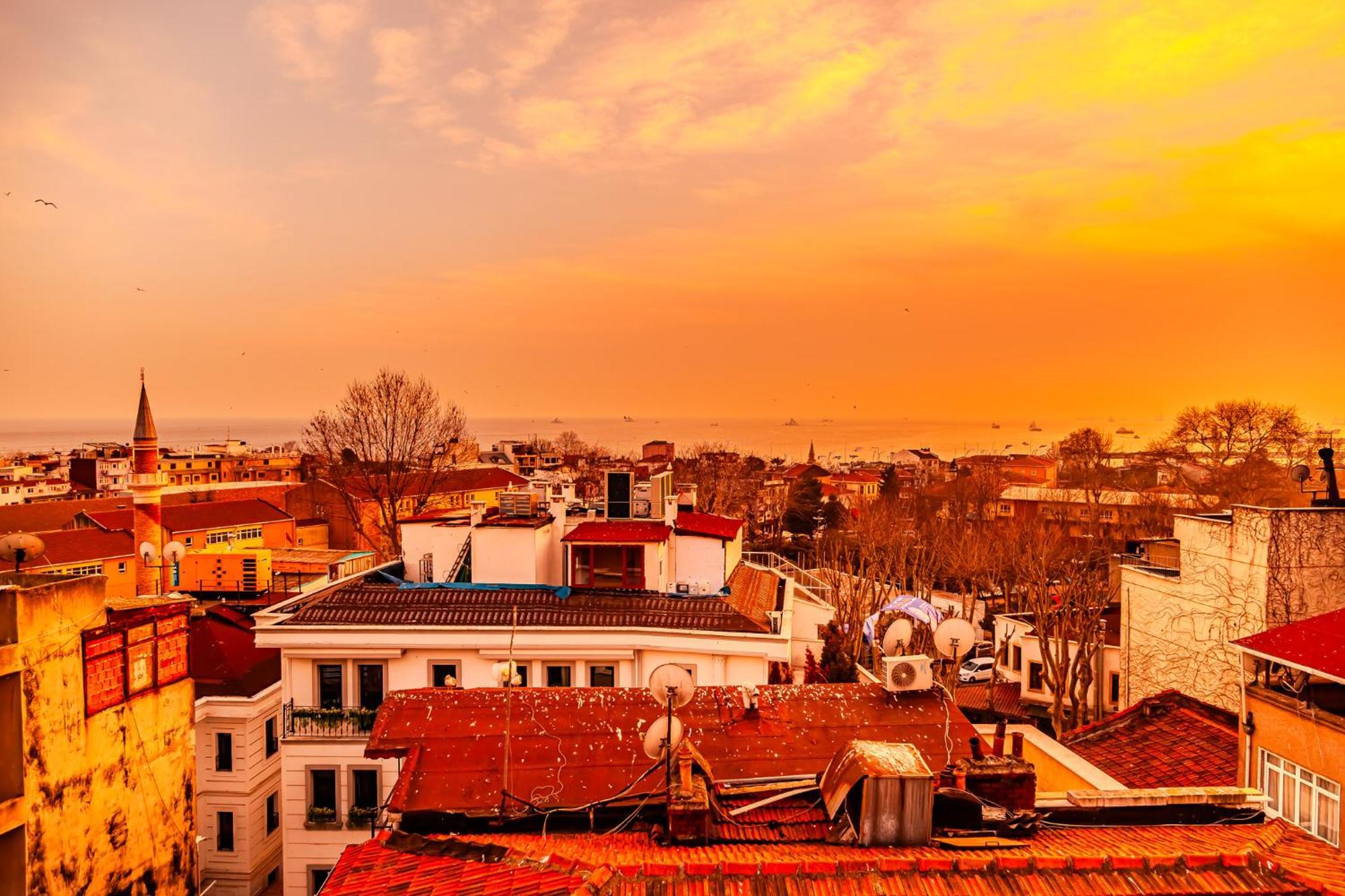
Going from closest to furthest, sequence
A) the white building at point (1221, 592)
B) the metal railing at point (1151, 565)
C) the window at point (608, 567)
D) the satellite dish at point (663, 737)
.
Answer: the satellite dish at point (663, 737), the white building at point (1221, 592), the window at point (608, 567), the metal railing at point (1151, 565)

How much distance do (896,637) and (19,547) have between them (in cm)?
938

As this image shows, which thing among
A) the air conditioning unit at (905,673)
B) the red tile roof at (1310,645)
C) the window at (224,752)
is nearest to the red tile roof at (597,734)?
the air conditioning unit at (905,673)

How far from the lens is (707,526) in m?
18.5

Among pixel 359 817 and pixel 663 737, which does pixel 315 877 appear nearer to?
pixel 359 817

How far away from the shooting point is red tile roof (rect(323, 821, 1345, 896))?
452cm

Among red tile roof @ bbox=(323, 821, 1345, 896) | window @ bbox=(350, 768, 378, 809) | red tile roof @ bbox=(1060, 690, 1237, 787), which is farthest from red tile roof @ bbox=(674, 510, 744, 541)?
red tile roof @ bbox=(323, 821, 1345, 896)

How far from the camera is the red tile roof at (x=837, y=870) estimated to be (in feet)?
14.8

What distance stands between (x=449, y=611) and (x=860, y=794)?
34.0 feet

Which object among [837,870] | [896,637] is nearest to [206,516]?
[896,637]

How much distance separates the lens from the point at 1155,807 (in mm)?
6012

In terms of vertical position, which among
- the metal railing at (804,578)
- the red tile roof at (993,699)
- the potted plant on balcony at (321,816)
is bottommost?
the red tile roof at (993,699)

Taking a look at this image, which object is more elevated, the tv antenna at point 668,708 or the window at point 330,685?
the tv antenna at point 668,708

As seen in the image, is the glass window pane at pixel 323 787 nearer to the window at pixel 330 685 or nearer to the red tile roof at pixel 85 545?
the window at pixel 330 685

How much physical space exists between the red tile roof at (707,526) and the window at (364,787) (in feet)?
24.5
